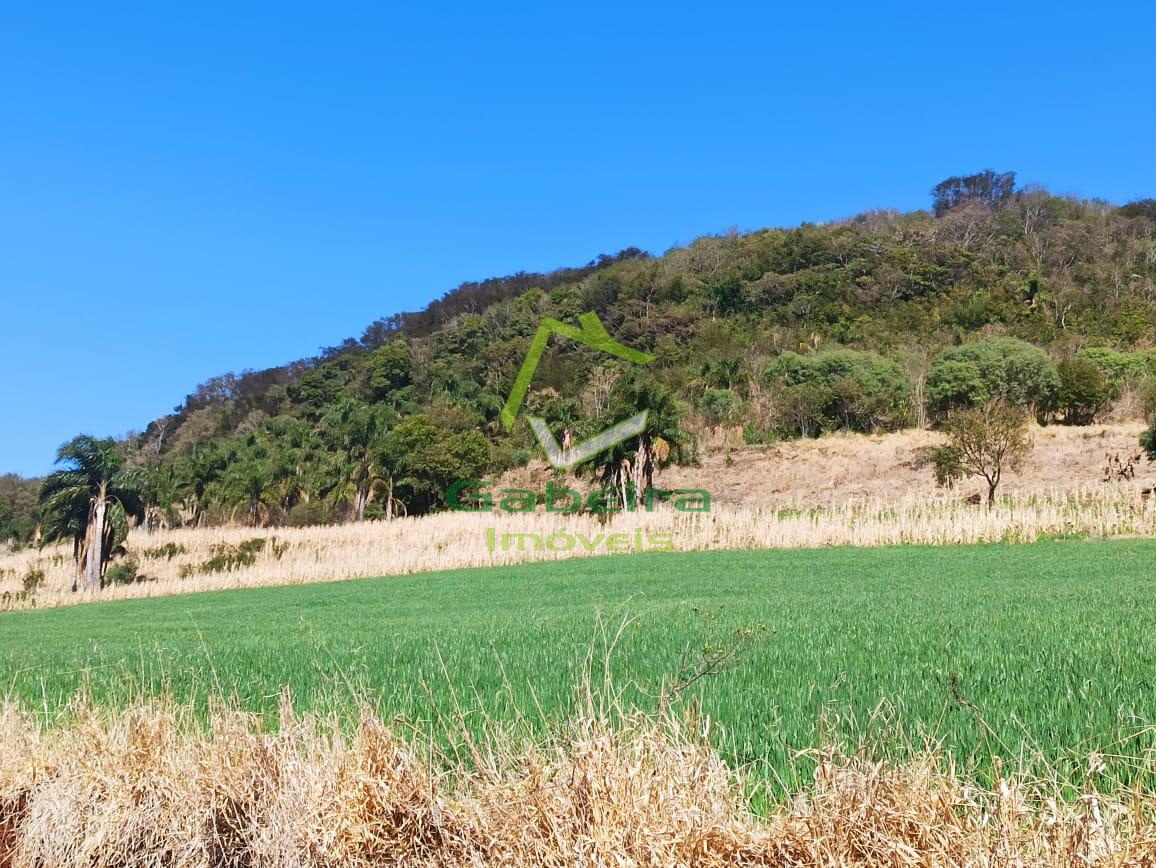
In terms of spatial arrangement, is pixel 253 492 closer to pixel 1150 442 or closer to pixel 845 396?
pixel 845 396

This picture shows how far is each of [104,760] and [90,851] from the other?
42cm

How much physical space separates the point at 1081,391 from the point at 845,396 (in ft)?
40.0

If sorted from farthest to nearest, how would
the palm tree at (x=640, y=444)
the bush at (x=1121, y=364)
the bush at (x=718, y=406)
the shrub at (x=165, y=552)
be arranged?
the bush at (x=718, y=406), the bush at (x=1121, y=364), the shrub at (x=165, y=552), the palm tree at (x=640, y=444)

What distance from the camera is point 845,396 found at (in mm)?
48531

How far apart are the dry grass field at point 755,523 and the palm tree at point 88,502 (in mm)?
2013

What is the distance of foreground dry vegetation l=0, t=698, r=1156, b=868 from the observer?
8.47ft

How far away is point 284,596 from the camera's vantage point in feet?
74.0

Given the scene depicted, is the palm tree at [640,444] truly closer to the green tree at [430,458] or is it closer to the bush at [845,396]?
the green tree at [430,458]

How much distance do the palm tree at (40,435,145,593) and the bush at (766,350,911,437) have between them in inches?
1446

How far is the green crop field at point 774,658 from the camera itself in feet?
11.2

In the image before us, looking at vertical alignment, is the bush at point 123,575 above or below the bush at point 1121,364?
below

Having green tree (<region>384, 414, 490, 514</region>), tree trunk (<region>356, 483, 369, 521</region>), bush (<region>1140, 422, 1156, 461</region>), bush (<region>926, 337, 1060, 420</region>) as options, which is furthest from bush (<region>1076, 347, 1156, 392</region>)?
tree trunk (<region>356, 483, 369, 521</region>)

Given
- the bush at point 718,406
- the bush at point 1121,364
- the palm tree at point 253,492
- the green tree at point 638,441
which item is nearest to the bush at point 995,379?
the bush at point 1121,364

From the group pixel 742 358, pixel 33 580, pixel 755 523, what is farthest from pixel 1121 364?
pixel 33 580
